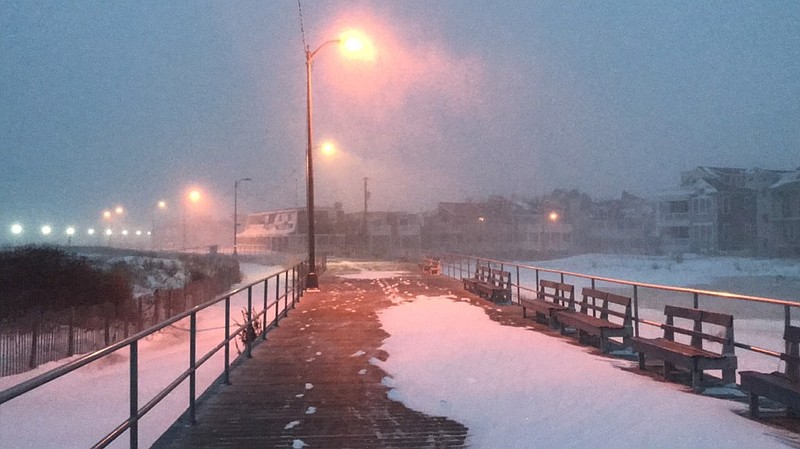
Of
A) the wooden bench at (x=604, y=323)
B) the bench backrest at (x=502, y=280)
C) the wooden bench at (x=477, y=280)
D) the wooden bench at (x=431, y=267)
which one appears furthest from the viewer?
the wooden bench at (x=431, y=267)

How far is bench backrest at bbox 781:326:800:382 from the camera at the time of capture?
237 inches

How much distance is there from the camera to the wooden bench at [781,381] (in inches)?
225

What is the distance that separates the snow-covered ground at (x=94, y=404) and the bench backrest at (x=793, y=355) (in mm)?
7429

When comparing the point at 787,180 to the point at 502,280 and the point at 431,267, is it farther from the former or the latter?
the point at 502,280

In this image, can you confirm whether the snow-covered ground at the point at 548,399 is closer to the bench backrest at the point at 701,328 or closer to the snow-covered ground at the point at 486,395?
the snow-covered ground at the point at 486,395

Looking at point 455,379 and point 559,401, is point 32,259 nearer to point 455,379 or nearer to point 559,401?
point 455,379

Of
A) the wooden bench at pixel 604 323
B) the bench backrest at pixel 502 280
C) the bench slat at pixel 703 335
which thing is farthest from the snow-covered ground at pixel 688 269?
the bench slat at pixel 703 335

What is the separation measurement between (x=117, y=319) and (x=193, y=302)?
18.8 ft

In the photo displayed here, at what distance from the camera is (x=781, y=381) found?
590cm

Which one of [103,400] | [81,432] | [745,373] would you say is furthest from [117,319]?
[745,373]

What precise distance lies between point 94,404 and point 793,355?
10402 mm

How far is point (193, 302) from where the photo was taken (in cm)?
2433

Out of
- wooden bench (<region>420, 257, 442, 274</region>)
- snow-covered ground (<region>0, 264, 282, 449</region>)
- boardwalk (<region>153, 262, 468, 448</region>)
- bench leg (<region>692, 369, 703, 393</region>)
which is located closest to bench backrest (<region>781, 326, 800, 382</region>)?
bench leg (<region>692, 369, 703, 393</region>)

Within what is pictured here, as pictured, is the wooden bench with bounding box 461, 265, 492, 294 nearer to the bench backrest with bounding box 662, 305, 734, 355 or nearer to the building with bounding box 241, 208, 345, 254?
the bench backrest with bounding box 662, 305, 734, 355
